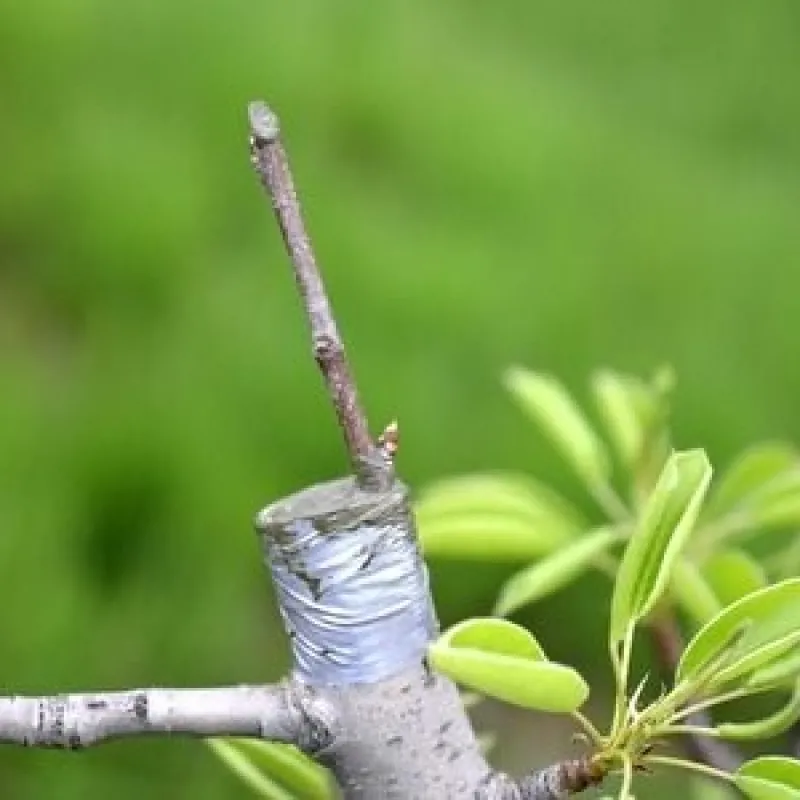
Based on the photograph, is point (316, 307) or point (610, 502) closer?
point (316, 307)

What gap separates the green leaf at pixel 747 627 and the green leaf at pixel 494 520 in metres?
0.32

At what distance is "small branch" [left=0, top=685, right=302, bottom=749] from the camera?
0.45 m

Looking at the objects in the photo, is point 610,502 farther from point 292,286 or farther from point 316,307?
point 292,286

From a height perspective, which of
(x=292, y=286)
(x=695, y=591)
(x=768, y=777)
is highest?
(x=292, y=286)

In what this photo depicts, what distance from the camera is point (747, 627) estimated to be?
0.52 metres

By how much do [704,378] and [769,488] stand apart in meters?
1.59

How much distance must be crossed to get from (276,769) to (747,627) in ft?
0.59

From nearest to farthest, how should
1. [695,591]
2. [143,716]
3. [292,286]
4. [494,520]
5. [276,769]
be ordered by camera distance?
1. [143,716]
2. [276,769]
3. [695,591]
4. [494,520]
5. [292,286]

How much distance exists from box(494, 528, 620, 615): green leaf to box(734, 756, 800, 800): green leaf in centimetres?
21

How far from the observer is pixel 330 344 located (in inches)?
18.7

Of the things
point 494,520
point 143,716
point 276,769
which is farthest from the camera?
point 494,520

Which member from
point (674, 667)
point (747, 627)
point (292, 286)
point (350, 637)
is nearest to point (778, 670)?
point (747, 627)

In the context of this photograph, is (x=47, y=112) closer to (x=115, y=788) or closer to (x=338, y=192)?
(x=338, y=192)

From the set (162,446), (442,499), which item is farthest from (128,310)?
(442,499)
